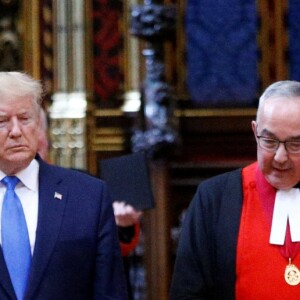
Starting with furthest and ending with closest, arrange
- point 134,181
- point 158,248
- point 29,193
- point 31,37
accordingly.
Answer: point 31,37, point 158,248, point 134,181, point 29,193

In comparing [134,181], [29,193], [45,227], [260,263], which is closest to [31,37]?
[134,181]

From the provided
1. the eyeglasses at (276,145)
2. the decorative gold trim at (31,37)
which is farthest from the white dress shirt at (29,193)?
the decorative gold trim at (31,37)

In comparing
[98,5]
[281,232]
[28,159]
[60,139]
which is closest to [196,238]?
[281,232]

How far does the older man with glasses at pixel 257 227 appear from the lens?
11.1ft

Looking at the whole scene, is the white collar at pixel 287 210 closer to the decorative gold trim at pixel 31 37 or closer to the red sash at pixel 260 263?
the red sash at pixel 260 263

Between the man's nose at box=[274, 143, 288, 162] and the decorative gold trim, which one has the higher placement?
the decorative gold trim

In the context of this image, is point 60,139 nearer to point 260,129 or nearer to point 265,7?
point 265,7

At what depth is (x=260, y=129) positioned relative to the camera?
134 inches

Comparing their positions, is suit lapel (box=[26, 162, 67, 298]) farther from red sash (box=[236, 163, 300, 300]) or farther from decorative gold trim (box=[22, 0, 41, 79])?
decorative gold trim (box=[22, 0, 41, 79])

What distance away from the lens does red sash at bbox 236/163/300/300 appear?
3.39 metres

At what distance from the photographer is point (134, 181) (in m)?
4.30

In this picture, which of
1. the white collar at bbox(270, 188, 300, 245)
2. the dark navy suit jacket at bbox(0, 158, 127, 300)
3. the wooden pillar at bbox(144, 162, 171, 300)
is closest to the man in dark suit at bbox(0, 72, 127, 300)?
the dark navy suit jacket at bbox(0, 158, 127, 300)

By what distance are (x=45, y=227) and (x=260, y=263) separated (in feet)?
2.36

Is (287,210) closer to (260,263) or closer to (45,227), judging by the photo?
(260,263)
